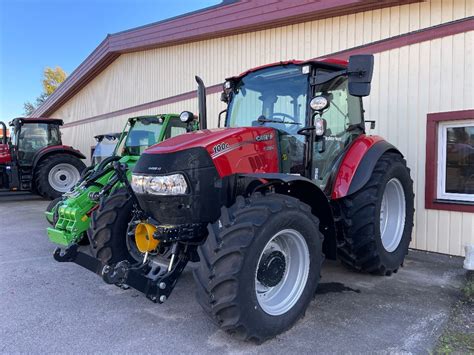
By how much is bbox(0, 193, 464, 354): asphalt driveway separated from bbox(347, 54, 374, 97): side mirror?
196cm

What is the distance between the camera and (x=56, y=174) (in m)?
11.8

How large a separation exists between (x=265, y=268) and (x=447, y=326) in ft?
5.21

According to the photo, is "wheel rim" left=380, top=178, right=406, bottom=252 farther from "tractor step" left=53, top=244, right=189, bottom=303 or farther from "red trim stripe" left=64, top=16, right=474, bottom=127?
"tractor step" left=53, top=244, right=189, bottom=303

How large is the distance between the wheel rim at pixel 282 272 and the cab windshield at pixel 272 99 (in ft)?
3.88

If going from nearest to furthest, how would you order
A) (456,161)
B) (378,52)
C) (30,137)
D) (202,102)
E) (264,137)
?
1. (264,137)
2. (202,102)
3. (456,161)
4. (378,52)
5. (30,137)

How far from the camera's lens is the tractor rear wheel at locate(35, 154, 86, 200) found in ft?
37.3

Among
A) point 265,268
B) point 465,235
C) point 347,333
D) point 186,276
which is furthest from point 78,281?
point 465,235

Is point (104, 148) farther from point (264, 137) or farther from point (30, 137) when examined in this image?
point (264, 137)

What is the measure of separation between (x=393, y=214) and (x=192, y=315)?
2.80m

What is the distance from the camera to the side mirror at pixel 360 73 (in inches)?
131

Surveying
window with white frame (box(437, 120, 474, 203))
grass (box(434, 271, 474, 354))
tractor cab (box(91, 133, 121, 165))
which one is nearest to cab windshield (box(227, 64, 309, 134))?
grass (box(434, 271, 474, 354))

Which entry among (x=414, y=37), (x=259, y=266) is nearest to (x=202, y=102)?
(x=259, y=266)

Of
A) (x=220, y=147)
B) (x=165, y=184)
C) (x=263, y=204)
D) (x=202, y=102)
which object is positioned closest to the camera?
(x=263, y=204)

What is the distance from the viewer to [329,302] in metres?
3.67
